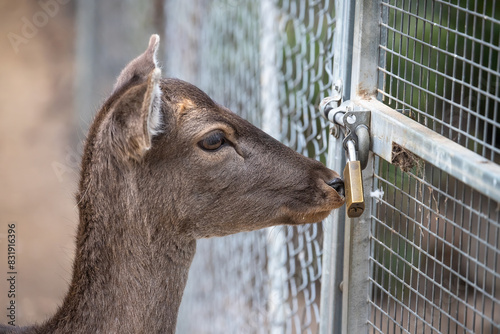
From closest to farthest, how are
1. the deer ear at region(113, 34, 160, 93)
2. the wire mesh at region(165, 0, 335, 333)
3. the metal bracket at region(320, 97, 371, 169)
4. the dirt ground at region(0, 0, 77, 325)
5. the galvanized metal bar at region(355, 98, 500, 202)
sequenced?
1. the galvanized metal bar at region(355, 98, 500, 202)
2. the metal bracket at region(320, 97, 371, 169)
3. the deer ear at region(113, 34, 160, 93)
4. the wire mesh at region(165, 0, 335, 333)
5. the dirt ground at region(0, 0, 77, 325)

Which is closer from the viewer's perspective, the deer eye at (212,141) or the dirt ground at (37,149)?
the deer eye at (212,141)

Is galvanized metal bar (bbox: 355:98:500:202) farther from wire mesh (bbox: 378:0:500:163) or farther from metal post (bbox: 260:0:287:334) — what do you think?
metal post (bbox: 260:0:287:334)

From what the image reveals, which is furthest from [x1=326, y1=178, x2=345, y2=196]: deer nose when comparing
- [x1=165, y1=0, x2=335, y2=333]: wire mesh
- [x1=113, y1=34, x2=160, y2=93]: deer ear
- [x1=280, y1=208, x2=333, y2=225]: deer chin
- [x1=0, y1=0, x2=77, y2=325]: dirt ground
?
[x1=0, y1=0, x2=77, y2=325]: dirt ground

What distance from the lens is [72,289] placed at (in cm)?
306

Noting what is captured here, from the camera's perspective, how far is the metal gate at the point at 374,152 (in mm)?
2268

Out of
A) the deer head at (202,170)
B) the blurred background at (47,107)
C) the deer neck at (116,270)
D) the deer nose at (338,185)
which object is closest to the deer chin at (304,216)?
the deer head at (202,170)

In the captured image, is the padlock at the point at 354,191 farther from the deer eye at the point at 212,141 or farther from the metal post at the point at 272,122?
the metal post at the point at 272,122

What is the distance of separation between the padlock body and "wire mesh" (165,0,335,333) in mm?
1654

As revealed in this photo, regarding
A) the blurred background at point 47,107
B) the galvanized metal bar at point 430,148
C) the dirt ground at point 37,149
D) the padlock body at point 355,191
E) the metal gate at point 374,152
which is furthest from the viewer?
the blurred background at point 47,107

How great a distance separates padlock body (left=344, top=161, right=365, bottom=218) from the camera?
2568mm

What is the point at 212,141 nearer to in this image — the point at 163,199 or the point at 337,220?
the point at 163,199

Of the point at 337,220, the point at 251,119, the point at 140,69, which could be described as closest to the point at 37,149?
the point at 251,119

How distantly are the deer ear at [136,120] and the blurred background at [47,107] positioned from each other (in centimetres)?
441

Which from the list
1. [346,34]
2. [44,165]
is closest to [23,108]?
[44,165]
